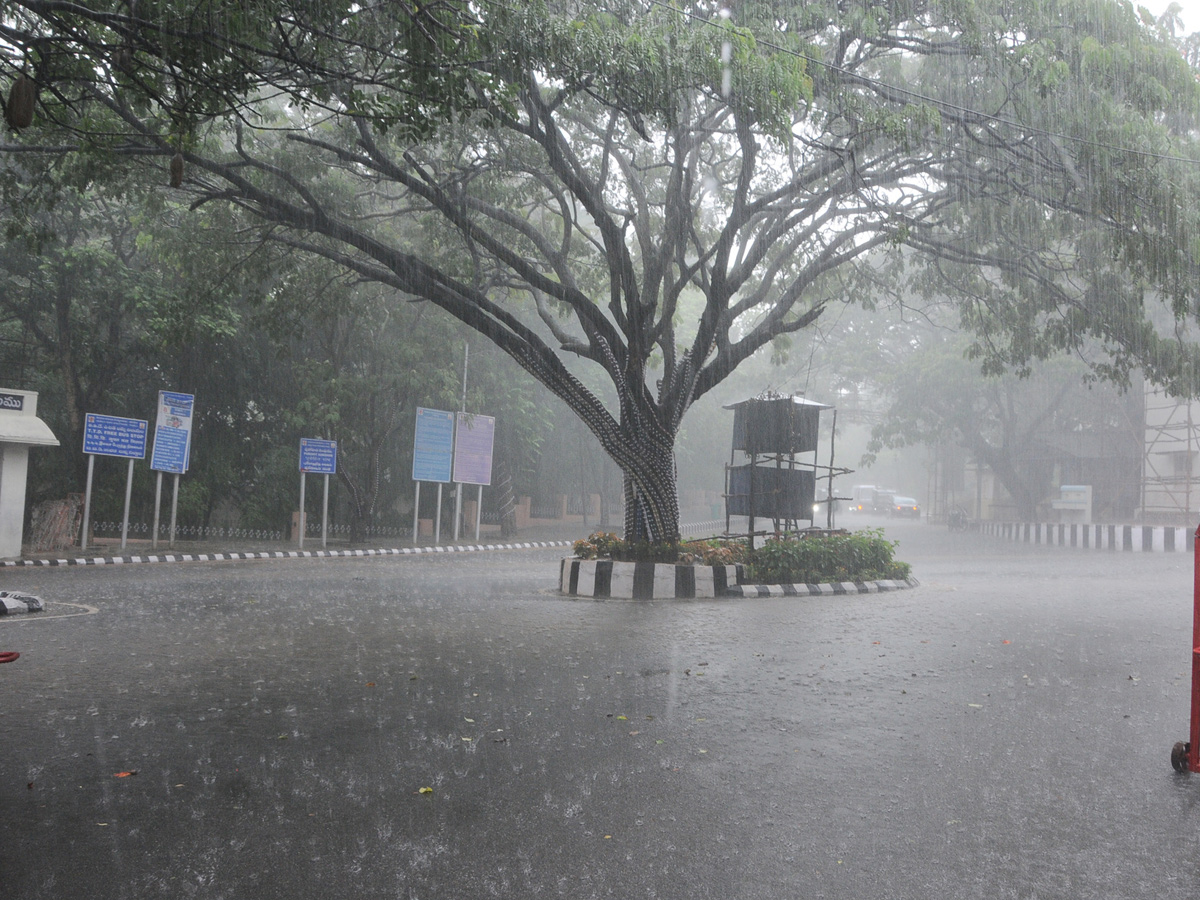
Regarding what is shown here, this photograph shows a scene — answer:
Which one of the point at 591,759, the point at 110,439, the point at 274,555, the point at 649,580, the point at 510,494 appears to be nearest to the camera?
the point at 591,759

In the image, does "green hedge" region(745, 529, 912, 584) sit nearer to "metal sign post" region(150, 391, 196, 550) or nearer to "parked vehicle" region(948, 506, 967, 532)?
"metal sign post" region(150, 391, 196, 550)

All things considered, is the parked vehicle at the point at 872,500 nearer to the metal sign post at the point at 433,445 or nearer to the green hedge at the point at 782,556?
the metal sign post at the point at 433,445

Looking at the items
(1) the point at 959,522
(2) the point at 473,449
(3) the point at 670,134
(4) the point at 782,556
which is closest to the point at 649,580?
(4) the point at 782,556

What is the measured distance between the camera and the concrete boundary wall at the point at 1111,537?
24.8 meters

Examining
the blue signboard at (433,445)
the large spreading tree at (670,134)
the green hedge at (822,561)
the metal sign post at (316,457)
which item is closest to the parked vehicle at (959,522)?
the large spreading tree at (670,134)

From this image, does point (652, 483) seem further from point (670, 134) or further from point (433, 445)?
point (433, 445)

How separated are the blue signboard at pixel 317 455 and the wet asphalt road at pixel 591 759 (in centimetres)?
1208

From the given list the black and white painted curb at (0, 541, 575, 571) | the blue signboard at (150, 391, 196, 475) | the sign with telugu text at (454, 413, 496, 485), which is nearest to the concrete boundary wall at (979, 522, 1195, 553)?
the black and white painted curb at (0, 541, 575, 571)

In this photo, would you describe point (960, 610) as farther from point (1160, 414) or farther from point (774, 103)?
point (1160, 414)

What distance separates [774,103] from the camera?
9.06 m

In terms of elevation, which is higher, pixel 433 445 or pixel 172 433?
pixel 433 445

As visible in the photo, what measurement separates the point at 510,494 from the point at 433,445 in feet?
21.8

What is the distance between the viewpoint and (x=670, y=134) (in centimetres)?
1427

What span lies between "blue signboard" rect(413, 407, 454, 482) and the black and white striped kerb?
11.3 meters
